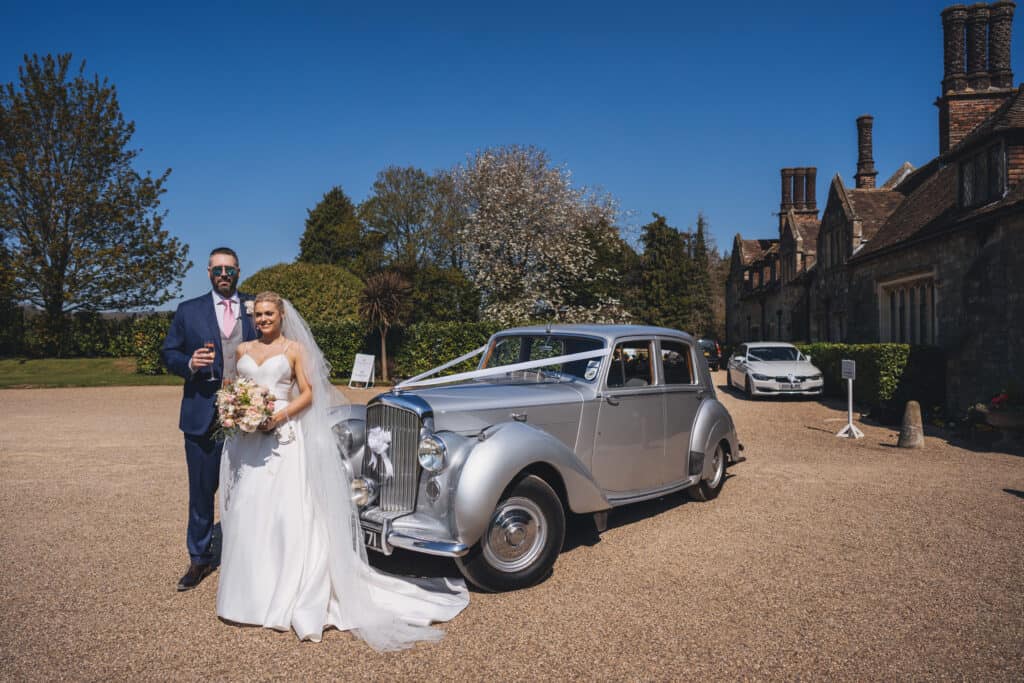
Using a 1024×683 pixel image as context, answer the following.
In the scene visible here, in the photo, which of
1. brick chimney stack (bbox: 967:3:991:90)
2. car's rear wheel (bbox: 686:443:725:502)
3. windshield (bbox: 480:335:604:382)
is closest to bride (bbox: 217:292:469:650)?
windshield (bbox: 480:335:604:382)

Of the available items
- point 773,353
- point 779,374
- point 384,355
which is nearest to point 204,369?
point 779,374

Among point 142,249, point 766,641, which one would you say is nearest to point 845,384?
point 766,641

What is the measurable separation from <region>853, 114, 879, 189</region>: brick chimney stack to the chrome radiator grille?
99.6ft

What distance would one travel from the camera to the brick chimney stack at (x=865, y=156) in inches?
1173

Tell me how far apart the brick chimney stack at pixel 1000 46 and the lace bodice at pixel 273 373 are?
21749mm

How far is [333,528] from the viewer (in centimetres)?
444

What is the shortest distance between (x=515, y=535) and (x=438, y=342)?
2040 centimetres

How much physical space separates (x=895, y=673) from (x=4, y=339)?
38.5 meters

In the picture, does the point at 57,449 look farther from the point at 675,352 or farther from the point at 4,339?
the point at 4,339

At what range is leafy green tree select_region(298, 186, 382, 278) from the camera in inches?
2089

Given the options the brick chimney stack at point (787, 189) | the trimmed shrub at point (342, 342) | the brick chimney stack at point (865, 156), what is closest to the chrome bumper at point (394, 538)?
the trimmed shrub at point (342, 342)

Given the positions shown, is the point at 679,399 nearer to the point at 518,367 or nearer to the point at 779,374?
the point at 518,367

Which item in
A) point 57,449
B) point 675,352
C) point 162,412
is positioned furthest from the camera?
point 162,412

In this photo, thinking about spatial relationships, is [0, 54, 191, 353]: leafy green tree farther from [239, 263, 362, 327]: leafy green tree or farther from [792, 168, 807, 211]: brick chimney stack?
[792, 168, 807, 211]: brick chimney stack
